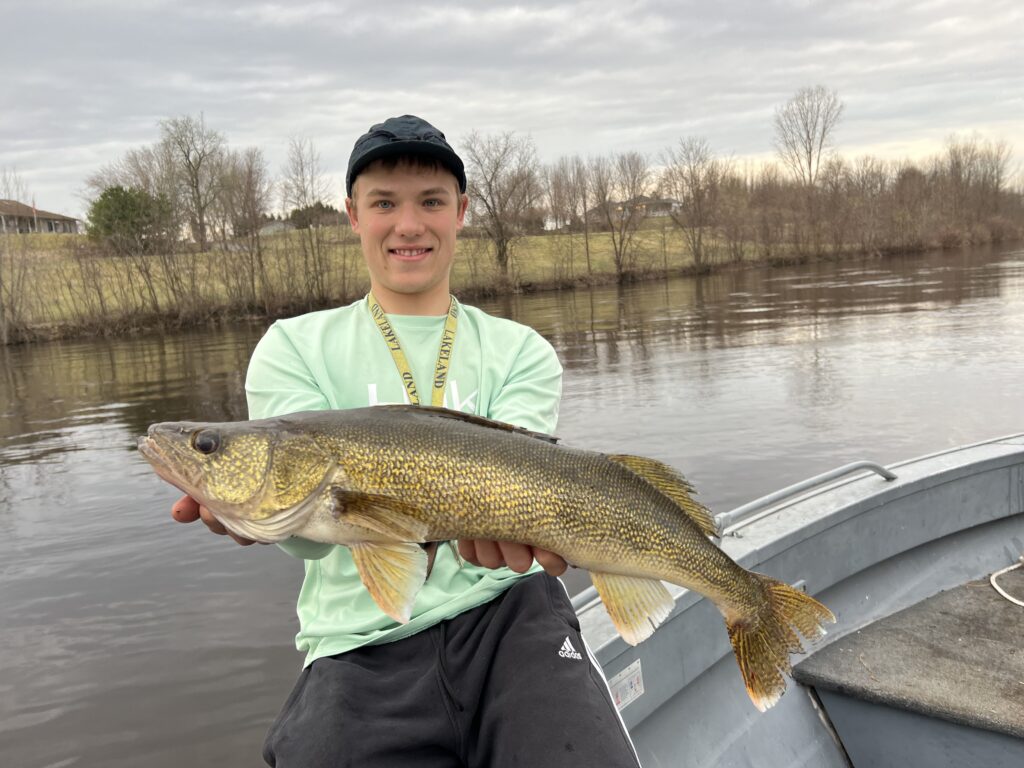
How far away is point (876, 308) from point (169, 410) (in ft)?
74.7

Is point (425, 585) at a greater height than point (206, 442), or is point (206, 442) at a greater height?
point (206, 442)

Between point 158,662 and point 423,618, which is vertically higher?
point 423,618

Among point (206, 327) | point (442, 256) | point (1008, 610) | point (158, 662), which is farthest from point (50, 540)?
point (206, 327)

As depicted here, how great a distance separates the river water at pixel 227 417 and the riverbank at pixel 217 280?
527 centimetres

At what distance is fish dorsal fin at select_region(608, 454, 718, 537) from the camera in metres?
2.46

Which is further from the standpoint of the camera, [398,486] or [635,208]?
[635,208]

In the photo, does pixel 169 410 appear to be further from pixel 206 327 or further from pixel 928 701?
pixel 206 327

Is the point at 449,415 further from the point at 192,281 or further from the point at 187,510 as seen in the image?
the point at 192,281

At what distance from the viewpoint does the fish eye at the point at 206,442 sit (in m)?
2.15

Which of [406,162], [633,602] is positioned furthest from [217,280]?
[633,602]

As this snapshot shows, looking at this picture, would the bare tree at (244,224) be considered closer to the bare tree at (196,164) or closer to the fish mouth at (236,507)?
the bare tree at (196,164)

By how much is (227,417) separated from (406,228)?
1309 cm

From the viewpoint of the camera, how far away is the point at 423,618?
2467 millimetres

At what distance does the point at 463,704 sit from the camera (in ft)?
7.63
